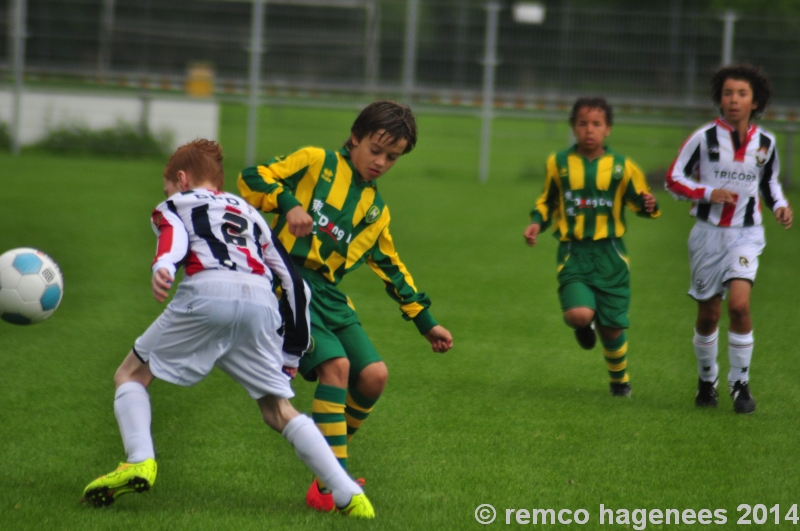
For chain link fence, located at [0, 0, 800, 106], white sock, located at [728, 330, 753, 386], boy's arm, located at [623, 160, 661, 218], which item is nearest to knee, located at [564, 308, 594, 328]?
boy's arm, located at [623, 160, 661, 218]

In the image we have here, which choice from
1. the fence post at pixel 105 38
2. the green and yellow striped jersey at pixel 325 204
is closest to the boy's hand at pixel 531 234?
the green and yellow striped jersey at pixel 325 204

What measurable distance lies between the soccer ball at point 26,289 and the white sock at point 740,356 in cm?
337

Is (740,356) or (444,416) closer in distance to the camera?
(444,416)

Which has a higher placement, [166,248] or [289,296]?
[166,248]

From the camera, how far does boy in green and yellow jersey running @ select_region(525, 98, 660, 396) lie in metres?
5.51

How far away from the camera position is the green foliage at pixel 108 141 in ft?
57.0

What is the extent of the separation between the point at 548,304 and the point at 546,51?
31.9 feet

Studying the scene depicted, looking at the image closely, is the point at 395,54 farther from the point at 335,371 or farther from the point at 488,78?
the point at 335,371

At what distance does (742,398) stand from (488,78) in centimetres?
1227

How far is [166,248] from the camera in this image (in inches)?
131

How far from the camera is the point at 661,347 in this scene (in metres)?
6.77

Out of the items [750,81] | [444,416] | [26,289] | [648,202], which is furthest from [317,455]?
[750,81]

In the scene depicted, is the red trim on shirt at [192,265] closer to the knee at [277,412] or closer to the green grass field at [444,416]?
the knee at [277,412]

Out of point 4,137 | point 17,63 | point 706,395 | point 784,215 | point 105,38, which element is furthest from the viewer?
point 105,38
